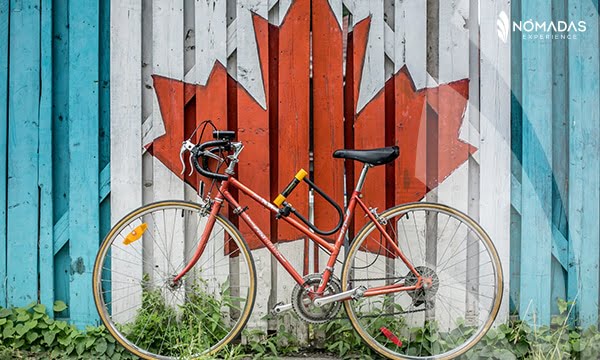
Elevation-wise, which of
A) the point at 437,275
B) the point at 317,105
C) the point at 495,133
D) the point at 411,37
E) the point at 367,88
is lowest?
the point at 437,275

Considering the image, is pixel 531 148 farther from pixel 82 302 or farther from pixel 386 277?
pixel 82 302

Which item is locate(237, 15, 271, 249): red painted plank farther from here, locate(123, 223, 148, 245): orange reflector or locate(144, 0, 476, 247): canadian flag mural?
locate(123, 223, 148, 245): orange reflector

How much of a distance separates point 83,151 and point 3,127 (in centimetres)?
57

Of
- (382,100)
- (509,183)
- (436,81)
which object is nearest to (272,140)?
(382,100)

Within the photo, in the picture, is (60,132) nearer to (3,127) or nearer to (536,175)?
(3,127)

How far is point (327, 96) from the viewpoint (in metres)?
4.84

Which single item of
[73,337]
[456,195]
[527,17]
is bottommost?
[73,337]

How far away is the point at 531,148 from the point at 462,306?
1166mm

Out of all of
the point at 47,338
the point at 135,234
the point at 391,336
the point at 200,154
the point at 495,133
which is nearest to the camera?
the point at 200,154

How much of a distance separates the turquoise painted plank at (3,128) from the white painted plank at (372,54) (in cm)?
236

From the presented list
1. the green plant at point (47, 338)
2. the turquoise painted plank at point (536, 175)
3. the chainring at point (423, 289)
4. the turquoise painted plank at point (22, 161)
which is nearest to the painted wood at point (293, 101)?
the chainring at point (423, 289)

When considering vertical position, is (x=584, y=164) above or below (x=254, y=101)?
below

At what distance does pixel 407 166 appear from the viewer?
4.86m

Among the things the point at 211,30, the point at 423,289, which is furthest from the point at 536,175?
the point at 211,30
